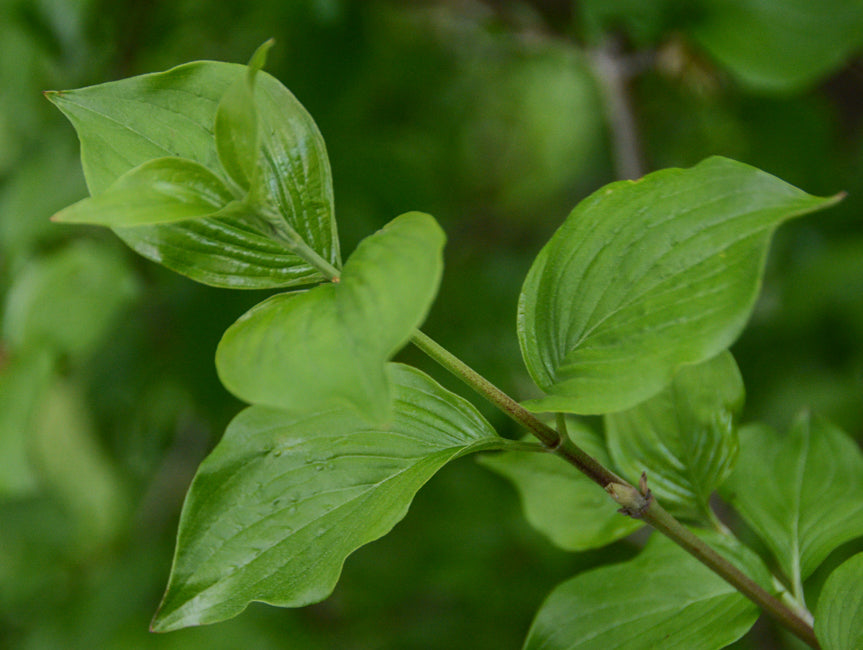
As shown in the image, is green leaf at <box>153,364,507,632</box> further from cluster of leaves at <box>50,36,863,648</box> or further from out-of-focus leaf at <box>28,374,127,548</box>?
out-of-focus leaf at <box>28,374,127,548</box>

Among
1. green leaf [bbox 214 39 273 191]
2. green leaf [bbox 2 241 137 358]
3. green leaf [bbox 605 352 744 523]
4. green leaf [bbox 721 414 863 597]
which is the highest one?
green leaf [bbox 214 39 273 191]

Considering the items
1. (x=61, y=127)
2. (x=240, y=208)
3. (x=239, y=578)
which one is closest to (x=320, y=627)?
(x=61, y=127)

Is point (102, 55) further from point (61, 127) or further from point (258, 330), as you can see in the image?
point (258, 330)

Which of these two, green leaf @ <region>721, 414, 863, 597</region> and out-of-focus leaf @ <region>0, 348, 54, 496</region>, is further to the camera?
out-of-focus leaf @ <region>0, 348, 54, 496</region>

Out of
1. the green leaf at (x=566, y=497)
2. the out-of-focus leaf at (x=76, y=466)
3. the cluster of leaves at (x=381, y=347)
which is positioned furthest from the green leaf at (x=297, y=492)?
the out-of-focus leaf at (x=76, y=466)

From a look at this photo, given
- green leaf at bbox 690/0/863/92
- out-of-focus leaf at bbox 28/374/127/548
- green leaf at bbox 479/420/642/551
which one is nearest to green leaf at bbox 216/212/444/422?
green leaf at bbox 479/420/642/551

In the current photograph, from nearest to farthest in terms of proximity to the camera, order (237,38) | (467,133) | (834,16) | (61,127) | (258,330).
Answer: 1. (258,330)
2. (834,16)
3. (61,127)
4. (237,38)
5. (467,133)
